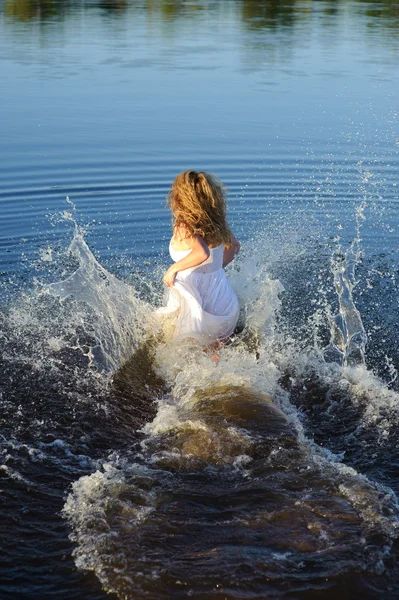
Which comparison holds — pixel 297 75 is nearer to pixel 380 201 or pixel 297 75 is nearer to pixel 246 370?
pixel 380 201

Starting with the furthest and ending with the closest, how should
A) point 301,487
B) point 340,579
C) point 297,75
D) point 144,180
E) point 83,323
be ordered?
point 297,75, point 144,180, point 83,323, point 301,487, point 340,579

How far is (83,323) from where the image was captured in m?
9.23

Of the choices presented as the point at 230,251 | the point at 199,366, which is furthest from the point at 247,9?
the point at 199,366

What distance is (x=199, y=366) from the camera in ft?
26.2

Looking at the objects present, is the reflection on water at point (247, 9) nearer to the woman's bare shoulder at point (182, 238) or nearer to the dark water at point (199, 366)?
the dark water at point (199, 366)

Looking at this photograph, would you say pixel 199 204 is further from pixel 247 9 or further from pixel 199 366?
pixel 247 9

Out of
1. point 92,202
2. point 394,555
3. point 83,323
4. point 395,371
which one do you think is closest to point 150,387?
point 83,323

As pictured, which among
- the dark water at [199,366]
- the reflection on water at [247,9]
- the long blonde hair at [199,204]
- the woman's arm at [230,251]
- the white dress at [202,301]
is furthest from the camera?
the reflection on water at [247,9]

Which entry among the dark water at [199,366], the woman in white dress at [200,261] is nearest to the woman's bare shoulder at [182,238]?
the woman in white dress at [200,261]

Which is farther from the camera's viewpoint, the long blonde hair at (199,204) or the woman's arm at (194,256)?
the woman's arm at (194,256)

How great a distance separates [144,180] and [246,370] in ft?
25.0

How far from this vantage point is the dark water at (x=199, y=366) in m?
5.17

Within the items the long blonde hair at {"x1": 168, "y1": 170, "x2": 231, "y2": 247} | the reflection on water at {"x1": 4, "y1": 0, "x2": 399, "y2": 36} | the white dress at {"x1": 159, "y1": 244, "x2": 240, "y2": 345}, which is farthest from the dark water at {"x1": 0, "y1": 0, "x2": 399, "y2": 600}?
the reflection on water at {"x1": 4, "y1": 0, "x2": 399, "y2": 36}

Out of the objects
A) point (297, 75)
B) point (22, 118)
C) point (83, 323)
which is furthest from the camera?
point (297, 75)
